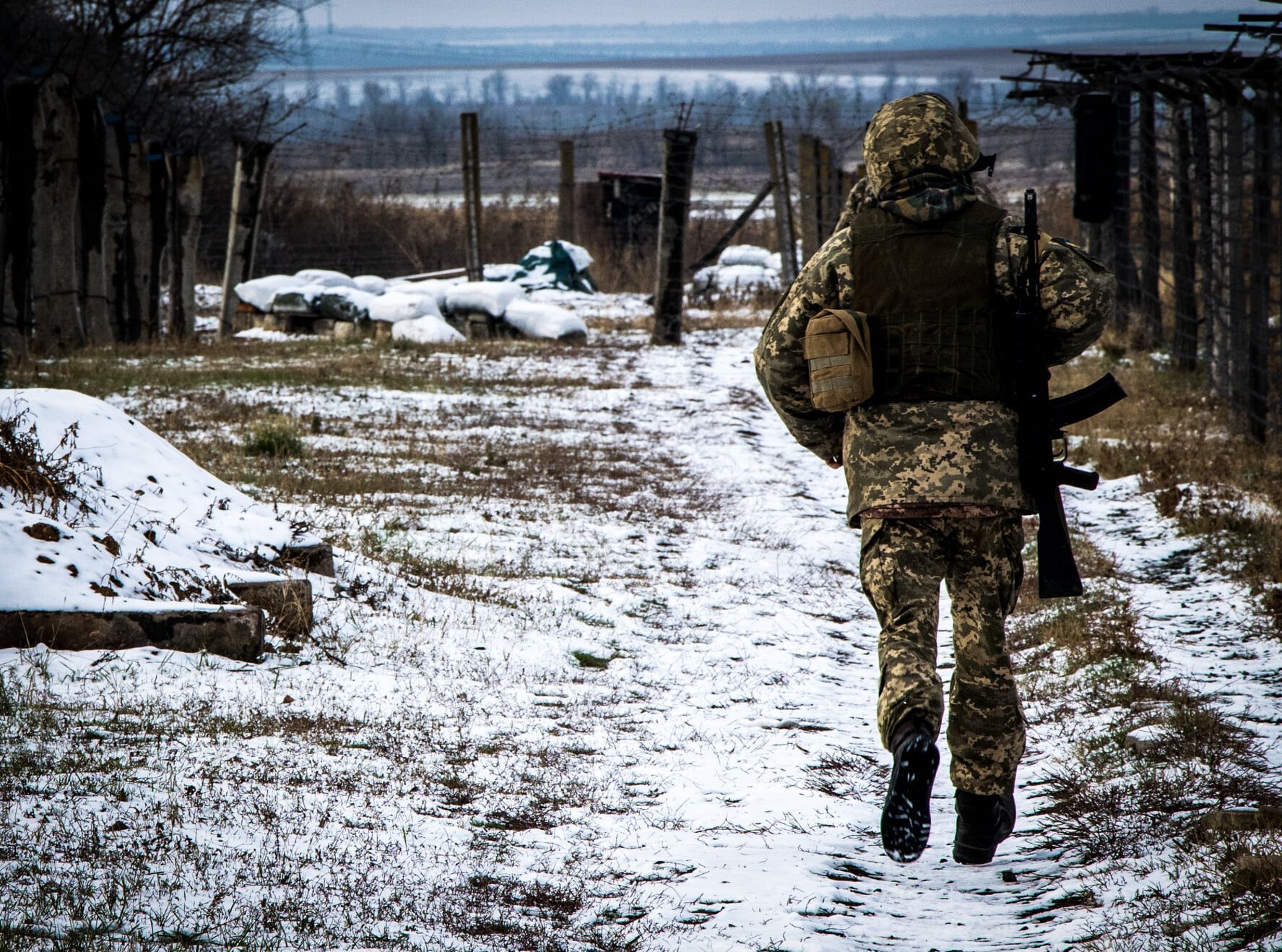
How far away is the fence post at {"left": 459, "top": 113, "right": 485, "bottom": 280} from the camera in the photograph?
695 inches

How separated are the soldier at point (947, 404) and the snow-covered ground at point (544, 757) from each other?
44 cm

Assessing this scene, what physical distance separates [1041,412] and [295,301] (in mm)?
14999

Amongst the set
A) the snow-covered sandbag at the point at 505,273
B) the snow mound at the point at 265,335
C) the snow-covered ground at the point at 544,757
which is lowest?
the snow-covered ground at the point at 544,757

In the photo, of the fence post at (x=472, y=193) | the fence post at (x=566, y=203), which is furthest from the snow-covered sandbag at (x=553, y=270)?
the fence post at (x=472, y=193)

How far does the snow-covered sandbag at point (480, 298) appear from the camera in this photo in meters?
16.1

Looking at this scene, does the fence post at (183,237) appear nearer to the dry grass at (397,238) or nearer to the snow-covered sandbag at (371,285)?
the snow-covered sandbag at (371,285)

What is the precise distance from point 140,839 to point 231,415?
7.18 m

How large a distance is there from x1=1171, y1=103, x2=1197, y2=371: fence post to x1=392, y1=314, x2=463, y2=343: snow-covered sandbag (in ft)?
28.3

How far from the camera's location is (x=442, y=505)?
7.34 m

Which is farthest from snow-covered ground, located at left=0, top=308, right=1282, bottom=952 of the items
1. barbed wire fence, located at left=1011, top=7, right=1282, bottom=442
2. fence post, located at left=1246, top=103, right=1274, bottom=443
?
barbed wire fence, located at left=1011, top=7, right=1282, bottom=442

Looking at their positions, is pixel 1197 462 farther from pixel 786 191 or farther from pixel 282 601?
pixel 786 191

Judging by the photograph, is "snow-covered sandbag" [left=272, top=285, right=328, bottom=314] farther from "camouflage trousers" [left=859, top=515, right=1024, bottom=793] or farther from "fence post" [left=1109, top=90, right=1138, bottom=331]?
"camouflage trousers" [left=859, top=515, right=1024, bottom=793]

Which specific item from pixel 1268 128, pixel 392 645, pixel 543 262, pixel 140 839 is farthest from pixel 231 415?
pixel 543 262

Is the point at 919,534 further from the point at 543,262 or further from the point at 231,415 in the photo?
the point at 543,262
